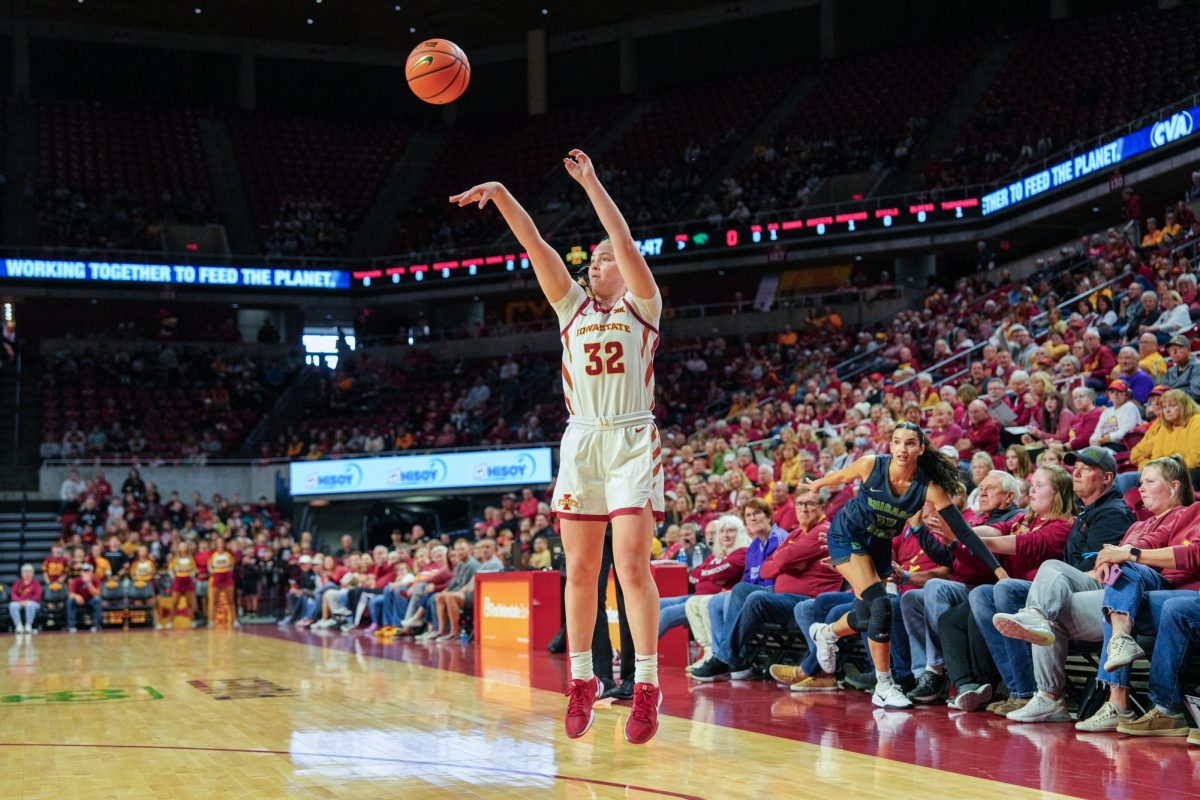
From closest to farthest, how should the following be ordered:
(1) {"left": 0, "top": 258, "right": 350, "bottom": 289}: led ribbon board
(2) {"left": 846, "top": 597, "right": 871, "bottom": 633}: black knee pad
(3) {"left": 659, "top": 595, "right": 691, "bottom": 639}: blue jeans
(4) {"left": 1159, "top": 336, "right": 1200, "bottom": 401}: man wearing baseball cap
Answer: (2) {"left": 846, "top": 597, "right": 871, "bottom": 633}: black knee pad, (4) {"left": 1159, "top": 336, "right": 1200, "bottom": 401}: man wearing baseball cap, (3) {"left": 659, "top": 595, "right": 691, "bottom": 639}: blue jeans, (1) {"left": 0, "top": 258, "right": 350, "bottom": 289}: led ribbon board

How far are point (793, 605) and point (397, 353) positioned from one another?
2500 centimetres

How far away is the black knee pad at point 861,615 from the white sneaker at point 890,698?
355 millimetres

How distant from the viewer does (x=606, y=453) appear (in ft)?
17.6

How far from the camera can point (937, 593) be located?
7152 mm

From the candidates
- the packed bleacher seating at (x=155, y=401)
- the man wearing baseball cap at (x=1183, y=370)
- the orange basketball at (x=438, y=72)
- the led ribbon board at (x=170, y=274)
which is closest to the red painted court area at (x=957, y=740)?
the orange basketball at (x=438, y=72)

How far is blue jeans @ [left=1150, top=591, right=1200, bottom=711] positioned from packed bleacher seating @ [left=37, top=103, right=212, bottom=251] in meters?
30.0

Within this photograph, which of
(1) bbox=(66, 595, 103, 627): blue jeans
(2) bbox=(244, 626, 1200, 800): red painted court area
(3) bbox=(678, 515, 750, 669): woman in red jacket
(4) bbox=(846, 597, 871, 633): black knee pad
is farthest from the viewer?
(1) bbox=(66, 595, 103, 627): blue jeans

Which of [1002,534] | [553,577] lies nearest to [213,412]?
[553,577]

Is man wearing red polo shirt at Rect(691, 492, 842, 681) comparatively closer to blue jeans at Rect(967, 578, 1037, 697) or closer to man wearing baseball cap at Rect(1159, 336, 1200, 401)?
blue jeans at Rect(967, 578, 1037, 697)

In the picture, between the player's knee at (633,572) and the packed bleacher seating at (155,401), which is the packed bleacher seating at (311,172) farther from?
the player's knee at (633,572)

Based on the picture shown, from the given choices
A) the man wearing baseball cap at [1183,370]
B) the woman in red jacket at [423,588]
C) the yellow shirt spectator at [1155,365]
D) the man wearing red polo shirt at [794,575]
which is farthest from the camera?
the woman in red jacket at [423,588]

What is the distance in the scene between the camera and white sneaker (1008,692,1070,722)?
6.34 metres

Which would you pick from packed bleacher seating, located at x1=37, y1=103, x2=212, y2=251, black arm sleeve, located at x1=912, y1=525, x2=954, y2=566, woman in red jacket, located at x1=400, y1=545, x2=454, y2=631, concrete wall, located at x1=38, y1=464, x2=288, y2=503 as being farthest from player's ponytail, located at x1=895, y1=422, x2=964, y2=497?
packed bleacher seating, located at x1=37, y1=103, x2=212, y2=251

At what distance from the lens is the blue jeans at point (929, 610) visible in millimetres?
7137
